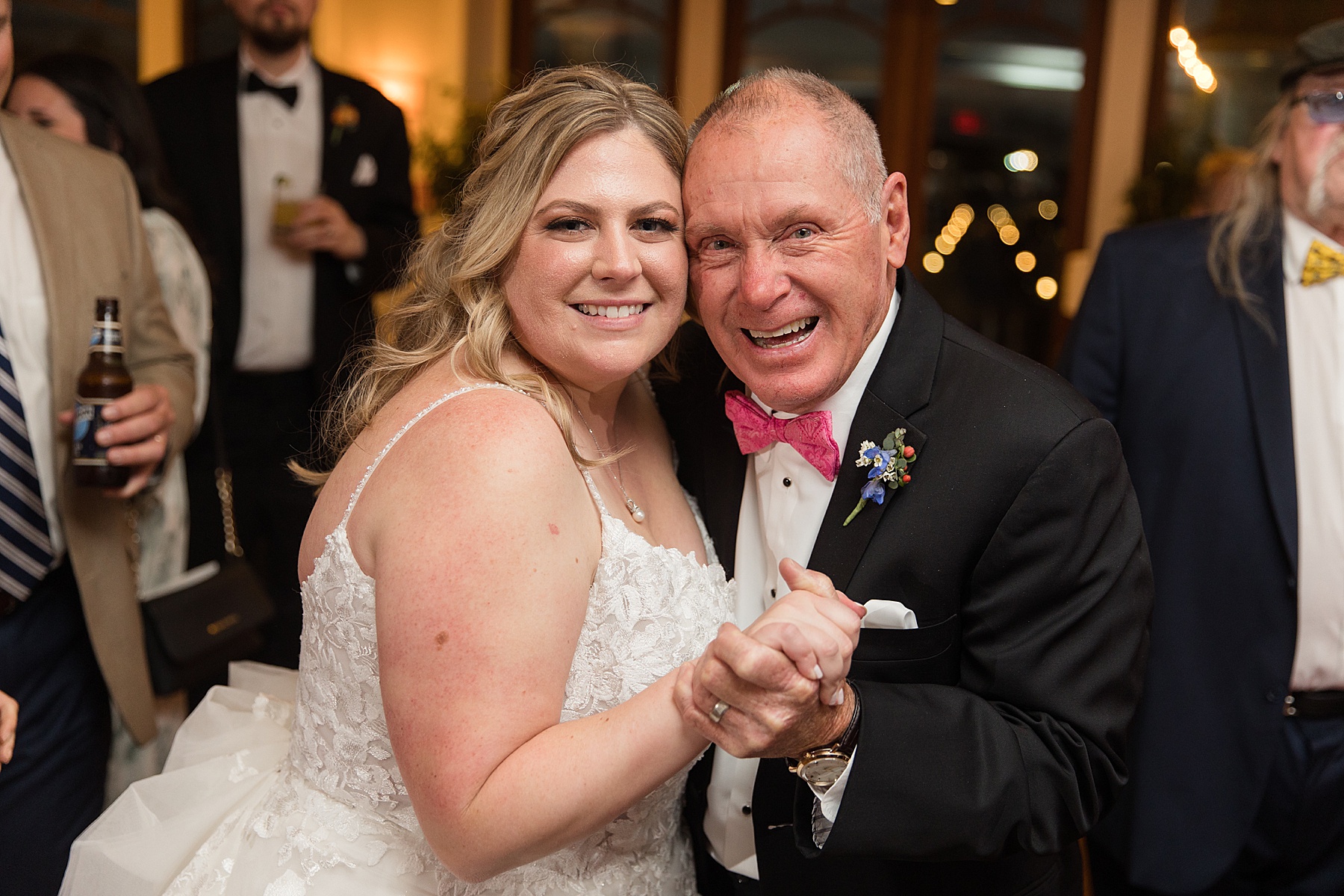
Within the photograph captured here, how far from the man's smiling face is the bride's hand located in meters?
0.43

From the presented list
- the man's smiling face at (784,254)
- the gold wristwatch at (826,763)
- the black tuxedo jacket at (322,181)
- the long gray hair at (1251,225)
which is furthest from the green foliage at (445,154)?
the gold wristwatch at (826,763)

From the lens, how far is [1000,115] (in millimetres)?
7281

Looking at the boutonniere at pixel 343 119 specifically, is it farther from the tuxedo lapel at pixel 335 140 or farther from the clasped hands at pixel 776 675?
the clasped hands at pixel 776 675

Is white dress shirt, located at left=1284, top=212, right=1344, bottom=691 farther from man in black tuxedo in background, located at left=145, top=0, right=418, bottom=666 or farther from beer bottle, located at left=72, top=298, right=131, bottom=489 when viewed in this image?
man in black tuxedo in background, located at left=145, top=0, right=418, bottom=666

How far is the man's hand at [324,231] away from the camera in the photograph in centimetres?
360

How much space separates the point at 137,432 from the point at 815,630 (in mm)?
1538

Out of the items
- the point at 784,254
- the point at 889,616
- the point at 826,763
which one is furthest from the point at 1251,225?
the point at 826,763

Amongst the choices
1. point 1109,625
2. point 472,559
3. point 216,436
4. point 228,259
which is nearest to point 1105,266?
point 1109,625

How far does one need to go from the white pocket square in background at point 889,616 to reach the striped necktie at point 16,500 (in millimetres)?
1598

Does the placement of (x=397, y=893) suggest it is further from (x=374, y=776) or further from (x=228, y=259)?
(x=228, y=259)

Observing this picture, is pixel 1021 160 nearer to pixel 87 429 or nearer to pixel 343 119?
pixel 343 119

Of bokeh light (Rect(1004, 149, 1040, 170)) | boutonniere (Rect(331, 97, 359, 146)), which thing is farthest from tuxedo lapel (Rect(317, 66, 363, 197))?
bokeh light (Rect(1004, 149, 1040, 170))

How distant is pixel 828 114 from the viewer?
5.48 ft

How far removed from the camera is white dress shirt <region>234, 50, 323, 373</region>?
373 centimetres
